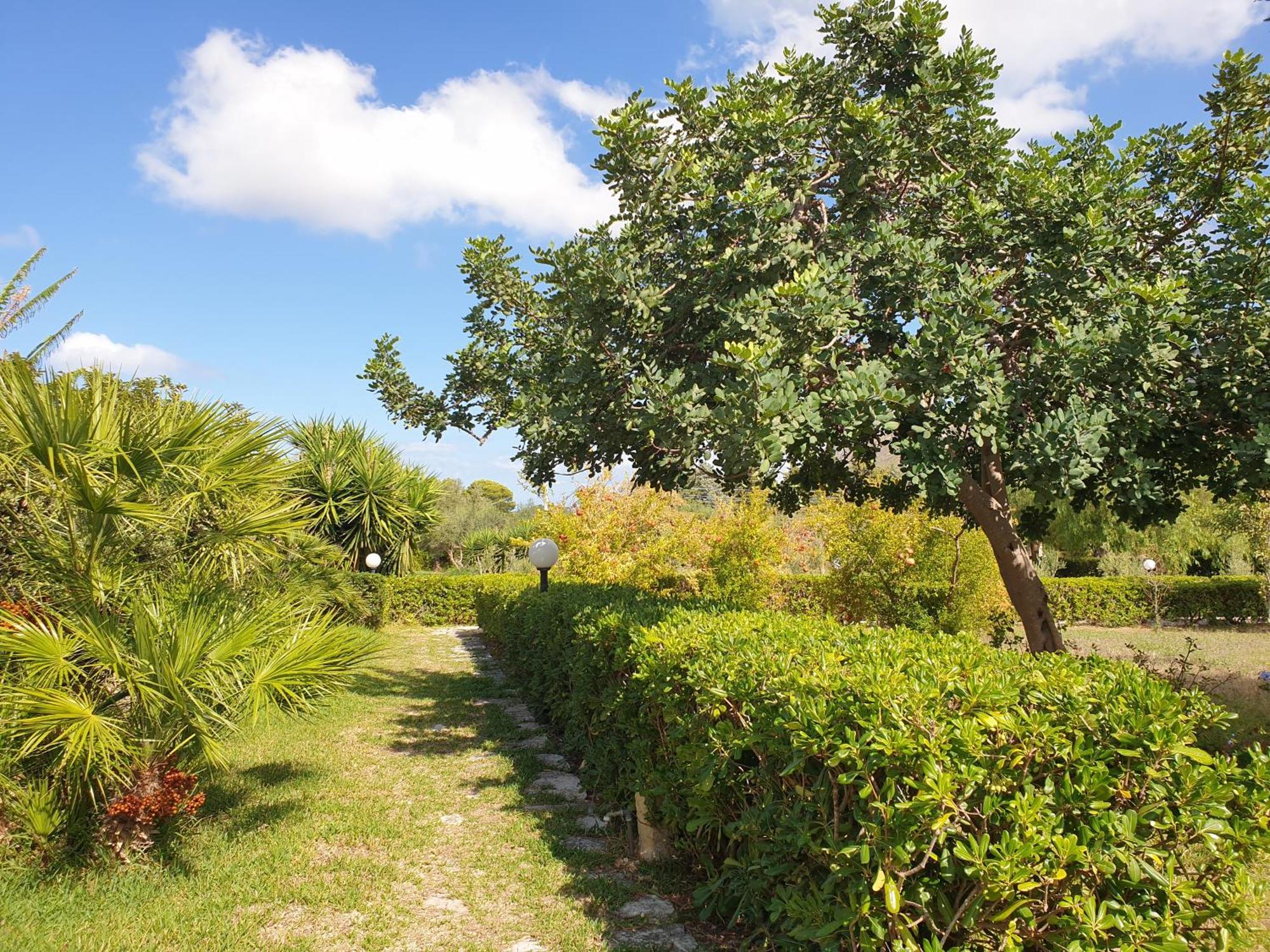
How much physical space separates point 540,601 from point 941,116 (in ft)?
19.4

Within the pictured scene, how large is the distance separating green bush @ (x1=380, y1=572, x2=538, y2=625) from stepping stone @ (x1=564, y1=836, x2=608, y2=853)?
13.1m

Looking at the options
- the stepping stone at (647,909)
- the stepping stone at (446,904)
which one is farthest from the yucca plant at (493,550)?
the stepping stone at (647,909)

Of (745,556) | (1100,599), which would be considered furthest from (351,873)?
(1100,599)

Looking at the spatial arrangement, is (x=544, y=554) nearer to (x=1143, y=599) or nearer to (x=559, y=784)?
(x=559, y=784)

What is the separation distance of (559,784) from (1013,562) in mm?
4273

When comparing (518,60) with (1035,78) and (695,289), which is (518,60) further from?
(1035,78)

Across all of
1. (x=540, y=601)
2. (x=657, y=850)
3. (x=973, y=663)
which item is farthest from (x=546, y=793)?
(x=973, y=663)

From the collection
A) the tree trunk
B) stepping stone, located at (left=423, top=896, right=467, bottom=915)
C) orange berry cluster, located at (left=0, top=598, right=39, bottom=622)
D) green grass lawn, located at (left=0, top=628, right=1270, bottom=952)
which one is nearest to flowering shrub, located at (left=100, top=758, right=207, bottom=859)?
green grass lawn, located at (left=0, top=628, right=1270, bottom=952)

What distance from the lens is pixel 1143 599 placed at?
19109mm

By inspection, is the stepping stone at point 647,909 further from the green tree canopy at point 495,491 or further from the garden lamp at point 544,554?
the green tree canopy at point 495,491

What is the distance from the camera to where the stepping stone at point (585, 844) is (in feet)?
14.6

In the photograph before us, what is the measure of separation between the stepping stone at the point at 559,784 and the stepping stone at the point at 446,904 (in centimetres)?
169

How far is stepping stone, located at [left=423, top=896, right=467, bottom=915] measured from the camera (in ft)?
12.3

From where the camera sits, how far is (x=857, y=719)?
2352 millimetres
